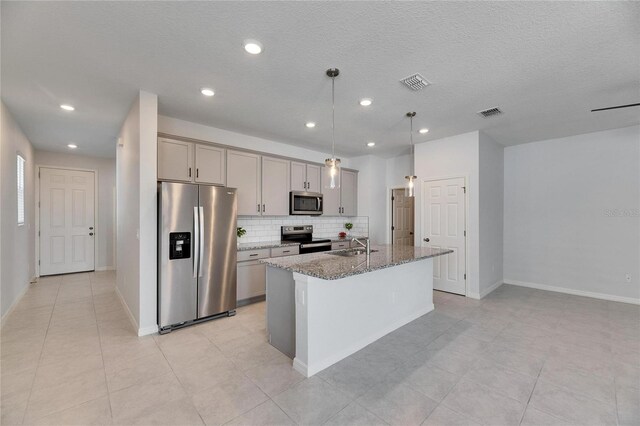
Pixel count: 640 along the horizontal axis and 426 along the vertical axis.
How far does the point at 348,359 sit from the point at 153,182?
9.31ft

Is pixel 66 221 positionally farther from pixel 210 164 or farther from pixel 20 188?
pixel 210 164

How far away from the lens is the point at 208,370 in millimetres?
2395

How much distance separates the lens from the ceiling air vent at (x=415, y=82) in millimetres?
2703

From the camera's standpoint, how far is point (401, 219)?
640 cm

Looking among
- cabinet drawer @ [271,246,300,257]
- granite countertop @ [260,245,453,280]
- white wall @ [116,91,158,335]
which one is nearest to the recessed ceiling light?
white wall @ [116,91,158,335]

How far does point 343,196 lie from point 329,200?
41 centimetres

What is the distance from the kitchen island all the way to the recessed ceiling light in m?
1.84

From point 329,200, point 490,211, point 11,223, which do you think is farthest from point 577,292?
point 11,223

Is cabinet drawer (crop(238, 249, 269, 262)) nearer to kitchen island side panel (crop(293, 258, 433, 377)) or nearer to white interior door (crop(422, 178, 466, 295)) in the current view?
kitchen island side panel (crop(293, 258, 433, 377))

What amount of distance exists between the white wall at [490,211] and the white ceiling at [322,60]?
2.99 feet

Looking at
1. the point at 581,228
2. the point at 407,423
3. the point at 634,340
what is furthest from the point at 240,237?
the point at 581,228

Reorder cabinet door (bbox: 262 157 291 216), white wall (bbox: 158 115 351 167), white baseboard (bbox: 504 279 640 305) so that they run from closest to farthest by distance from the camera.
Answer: white wall (bbox: 158 115 351 167) → white baseboard (bbox: 504 279 640 305) → cabinet door (bbox: 262 157 291 216)

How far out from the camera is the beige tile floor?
1870 mm

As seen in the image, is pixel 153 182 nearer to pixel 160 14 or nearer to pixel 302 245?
pixel 160 14
